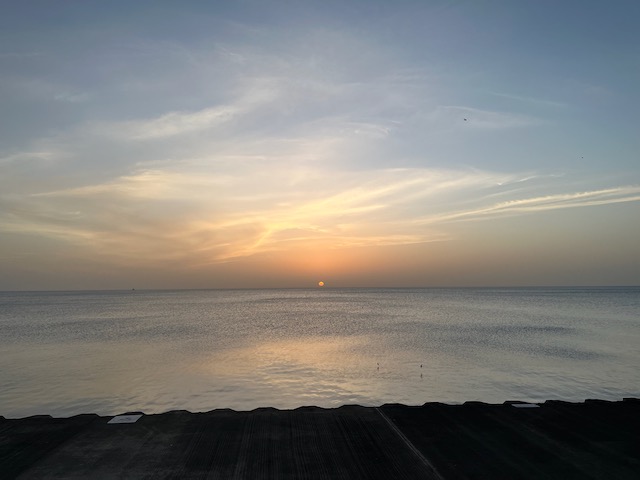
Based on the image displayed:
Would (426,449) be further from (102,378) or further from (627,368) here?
(627,368)

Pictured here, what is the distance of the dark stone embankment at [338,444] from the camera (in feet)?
36.4

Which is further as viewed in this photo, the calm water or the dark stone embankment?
the calm water

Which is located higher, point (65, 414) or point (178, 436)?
point (178, 436)

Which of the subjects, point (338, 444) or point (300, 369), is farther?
point (300, 369)

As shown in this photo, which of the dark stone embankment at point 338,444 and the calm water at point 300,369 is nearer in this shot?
the dark stone embankment at point 338,444

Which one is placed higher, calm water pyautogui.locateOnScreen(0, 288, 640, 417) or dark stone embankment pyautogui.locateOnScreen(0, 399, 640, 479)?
dark stone embankment pyautogui.locateOnScreen(0, 399, 640, 479)

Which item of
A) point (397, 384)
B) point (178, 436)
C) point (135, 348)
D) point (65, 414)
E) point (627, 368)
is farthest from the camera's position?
point (135, 348)

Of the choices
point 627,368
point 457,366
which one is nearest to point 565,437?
point 457,366

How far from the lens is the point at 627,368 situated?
31938mm

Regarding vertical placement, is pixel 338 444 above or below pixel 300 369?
above

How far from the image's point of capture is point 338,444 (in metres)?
12.9

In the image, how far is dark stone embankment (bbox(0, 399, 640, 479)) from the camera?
1110 cm

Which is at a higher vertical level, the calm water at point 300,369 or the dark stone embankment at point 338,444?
the dark stone embankment at point 338,444

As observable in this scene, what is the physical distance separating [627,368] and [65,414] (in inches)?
1381
